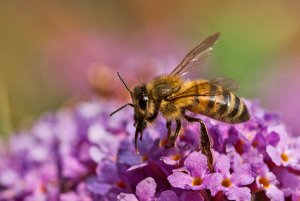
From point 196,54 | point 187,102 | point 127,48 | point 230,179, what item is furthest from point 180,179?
point 127,48

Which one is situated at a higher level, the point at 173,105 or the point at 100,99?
the point at 100,99

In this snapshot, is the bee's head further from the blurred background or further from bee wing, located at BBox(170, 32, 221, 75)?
the blurred background

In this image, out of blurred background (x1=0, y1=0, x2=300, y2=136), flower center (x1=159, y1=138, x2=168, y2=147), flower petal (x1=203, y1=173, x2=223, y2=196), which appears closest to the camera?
flower petal (x1=203, y1=173, x2=223, y2=196)

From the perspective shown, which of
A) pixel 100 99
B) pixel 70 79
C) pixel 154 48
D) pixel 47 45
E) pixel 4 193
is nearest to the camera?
pixel 4 193

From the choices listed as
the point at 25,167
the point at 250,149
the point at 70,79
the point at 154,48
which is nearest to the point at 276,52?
the point at 154,48

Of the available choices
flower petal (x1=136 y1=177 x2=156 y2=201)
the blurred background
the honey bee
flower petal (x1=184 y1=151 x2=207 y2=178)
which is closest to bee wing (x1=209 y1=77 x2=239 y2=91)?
the honey bee

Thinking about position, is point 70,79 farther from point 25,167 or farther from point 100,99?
point 25,167

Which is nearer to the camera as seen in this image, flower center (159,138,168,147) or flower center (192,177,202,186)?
flower center (192,177,202,186)
